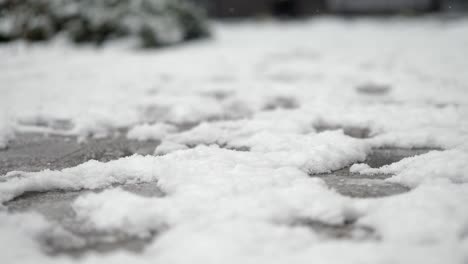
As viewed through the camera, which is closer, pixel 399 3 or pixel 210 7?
pixel 399 3

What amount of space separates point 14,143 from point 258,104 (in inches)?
60.8

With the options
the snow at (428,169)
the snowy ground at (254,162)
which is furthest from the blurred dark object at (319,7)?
the snow at (428,169)

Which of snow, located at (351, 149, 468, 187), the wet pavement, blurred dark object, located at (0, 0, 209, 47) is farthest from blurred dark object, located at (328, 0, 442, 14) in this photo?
snow, located at (351, 149, 468, 187)

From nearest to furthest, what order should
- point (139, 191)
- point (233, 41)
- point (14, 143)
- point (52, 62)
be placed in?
point (139, 191)
point (14, 143)
point (52, 62)
point (233, 41)

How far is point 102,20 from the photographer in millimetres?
6961

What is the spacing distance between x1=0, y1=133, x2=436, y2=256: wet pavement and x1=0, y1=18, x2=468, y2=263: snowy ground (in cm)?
2

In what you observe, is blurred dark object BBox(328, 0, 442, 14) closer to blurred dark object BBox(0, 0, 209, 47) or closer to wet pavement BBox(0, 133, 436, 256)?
blurred dark object BBox(0, 0, 209, 47)

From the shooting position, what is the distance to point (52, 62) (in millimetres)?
5375

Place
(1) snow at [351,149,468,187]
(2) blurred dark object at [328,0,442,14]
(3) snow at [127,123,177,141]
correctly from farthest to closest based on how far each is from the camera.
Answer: (2) blurred dark object at [328,0,442,14], (3) snow at [127,123,177,141], (1) snow at [351,149,468,187]

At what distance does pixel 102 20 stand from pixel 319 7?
7585 mm

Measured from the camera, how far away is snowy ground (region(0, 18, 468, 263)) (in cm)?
110

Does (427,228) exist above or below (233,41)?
above

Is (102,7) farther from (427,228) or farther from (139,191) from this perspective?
(427,228)

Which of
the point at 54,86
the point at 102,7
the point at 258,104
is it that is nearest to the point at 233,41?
the point at 102,7
